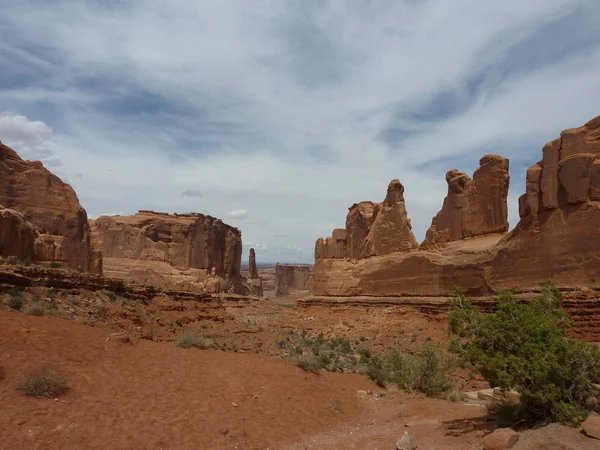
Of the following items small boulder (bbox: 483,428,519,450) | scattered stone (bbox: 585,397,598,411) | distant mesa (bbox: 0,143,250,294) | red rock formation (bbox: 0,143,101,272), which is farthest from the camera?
red rock formation (bbox: 0,143,101,272)

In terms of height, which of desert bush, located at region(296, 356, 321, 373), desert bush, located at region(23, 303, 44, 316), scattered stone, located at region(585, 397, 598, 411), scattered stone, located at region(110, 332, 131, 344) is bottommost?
desert bush, located at region(296, 356, 321, 373)

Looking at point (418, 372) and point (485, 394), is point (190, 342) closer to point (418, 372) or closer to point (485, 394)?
point (418, 372)

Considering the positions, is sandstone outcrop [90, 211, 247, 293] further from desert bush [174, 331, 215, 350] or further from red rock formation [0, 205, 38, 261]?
desert bush [174, 331, 215, 350]

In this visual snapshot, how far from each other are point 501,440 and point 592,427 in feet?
4.61

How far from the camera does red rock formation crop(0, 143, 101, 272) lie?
3053 cm

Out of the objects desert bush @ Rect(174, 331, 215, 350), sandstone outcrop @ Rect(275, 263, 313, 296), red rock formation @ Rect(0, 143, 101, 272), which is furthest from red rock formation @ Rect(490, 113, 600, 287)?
sandstone outcrop @ Rect(275, 263, 313, 296)

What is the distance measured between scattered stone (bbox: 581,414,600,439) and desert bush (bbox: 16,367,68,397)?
32.2 feet

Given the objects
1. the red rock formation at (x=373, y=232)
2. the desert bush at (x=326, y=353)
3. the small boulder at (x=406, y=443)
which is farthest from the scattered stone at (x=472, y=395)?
the red rock formation at (x=373, y=232)

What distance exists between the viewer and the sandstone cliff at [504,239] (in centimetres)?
1783

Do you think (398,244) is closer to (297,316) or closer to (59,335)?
(297,316)

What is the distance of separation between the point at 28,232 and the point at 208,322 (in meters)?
10.3

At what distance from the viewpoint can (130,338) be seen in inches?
590

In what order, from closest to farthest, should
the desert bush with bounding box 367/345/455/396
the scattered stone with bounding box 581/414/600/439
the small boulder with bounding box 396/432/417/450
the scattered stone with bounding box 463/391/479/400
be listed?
the scattered stone with bounding box 581/414/600/439, the small boulder with bounding box 396/432/417/450, the scattered stone with bounding box 463/391/479/400, the desert bush with bounding box 367/345/455/396

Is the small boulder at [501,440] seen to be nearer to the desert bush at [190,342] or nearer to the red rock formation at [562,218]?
the desert bush at [190,342]
